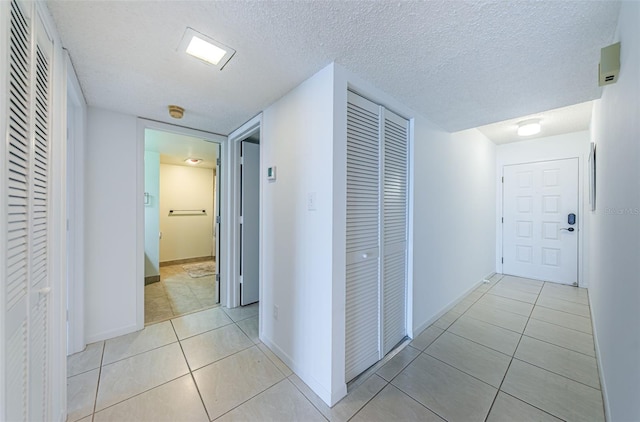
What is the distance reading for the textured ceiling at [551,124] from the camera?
108 inches

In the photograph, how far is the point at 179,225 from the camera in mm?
5266

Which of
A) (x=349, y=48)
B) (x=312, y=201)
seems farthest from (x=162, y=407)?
(x=349, y=48)

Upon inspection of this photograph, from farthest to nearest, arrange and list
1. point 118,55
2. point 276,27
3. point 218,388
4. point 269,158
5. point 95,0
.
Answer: point 269,158 < point 218,388 < point 118,55 < point 276,27 < point 95,0

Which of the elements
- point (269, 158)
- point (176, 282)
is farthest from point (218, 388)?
point (176, 282)

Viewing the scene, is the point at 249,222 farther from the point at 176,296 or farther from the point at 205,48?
the point at 205,48

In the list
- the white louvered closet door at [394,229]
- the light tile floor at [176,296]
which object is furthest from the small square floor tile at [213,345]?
the white louvered closet door at [394,229]

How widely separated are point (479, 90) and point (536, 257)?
366 cm

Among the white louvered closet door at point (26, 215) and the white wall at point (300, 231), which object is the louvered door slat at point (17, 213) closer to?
the white louvered closet door at point (26, 215)

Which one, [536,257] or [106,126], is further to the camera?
[536,257]

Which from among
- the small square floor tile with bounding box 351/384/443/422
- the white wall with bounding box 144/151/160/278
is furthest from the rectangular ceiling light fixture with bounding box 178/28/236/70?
the white wall with bounding box 144/151/160/278

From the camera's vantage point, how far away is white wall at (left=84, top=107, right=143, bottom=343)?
2.13 meters

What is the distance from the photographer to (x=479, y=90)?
6.08 feet

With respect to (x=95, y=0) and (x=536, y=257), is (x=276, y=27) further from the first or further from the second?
(x=536, y=257)

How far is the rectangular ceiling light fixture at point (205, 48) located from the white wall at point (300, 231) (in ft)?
1.80
